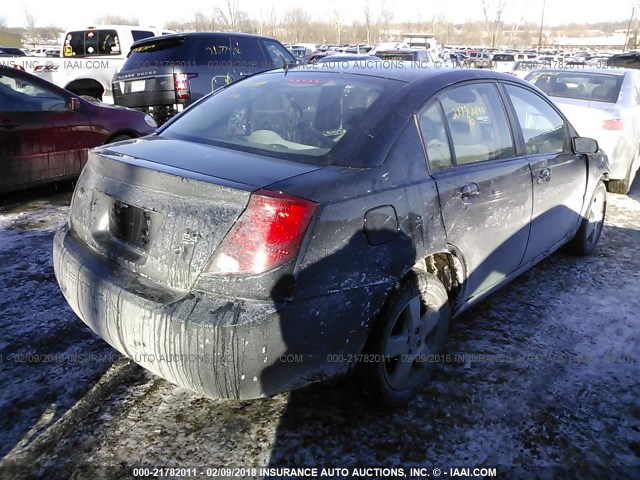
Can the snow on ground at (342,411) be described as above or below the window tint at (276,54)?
below

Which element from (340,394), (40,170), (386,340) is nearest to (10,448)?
(340,394)

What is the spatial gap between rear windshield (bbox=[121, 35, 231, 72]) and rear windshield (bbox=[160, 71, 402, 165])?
5.66m

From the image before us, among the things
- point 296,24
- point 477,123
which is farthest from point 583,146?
point 296,24

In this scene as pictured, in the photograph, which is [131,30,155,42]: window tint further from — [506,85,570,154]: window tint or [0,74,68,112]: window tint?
[506,85,570,154]: window tint

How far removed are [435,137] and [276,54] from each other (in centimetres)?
761

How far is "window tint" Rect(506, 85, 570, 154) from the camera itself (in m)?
3.57

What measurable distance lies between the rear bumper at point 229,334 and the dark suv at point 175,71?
6547 mm

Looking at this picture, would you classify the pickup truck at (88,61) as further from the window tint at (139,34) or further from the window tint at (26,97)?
the window tint at (26,97)

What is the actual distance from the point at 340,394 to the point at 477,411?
682 mm

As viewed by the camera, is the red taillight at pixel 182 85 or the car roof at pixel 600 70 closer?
A: the car roof at pixel 600 70

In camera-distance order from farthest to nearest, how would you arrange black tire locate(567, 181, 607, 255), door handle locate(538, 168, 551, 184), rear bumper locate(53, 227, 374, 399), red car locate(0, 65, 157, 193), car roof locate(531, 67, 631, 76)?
car roof locate(531, 67, 631, 76) < red car locate(0, 65, 157, 193) < black tire locate(567, 181, 607, 255) < door handle locate(538, 168, 551, 184) < rear bumper locate(53, 227, 374, 399)

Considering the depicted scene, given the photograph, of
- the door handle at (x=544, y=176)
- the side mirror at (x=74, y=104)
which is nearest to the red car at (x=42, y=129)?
the side mirror at (x=74, y=104)

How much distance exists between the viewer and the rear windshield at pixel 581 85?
275 inches

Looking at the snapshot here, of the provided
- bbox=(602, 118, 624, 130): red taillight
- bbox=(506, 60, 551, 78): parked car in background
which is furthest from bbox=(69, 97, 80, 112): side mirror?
bbox=(602, 118, 624, 130): red taillight
